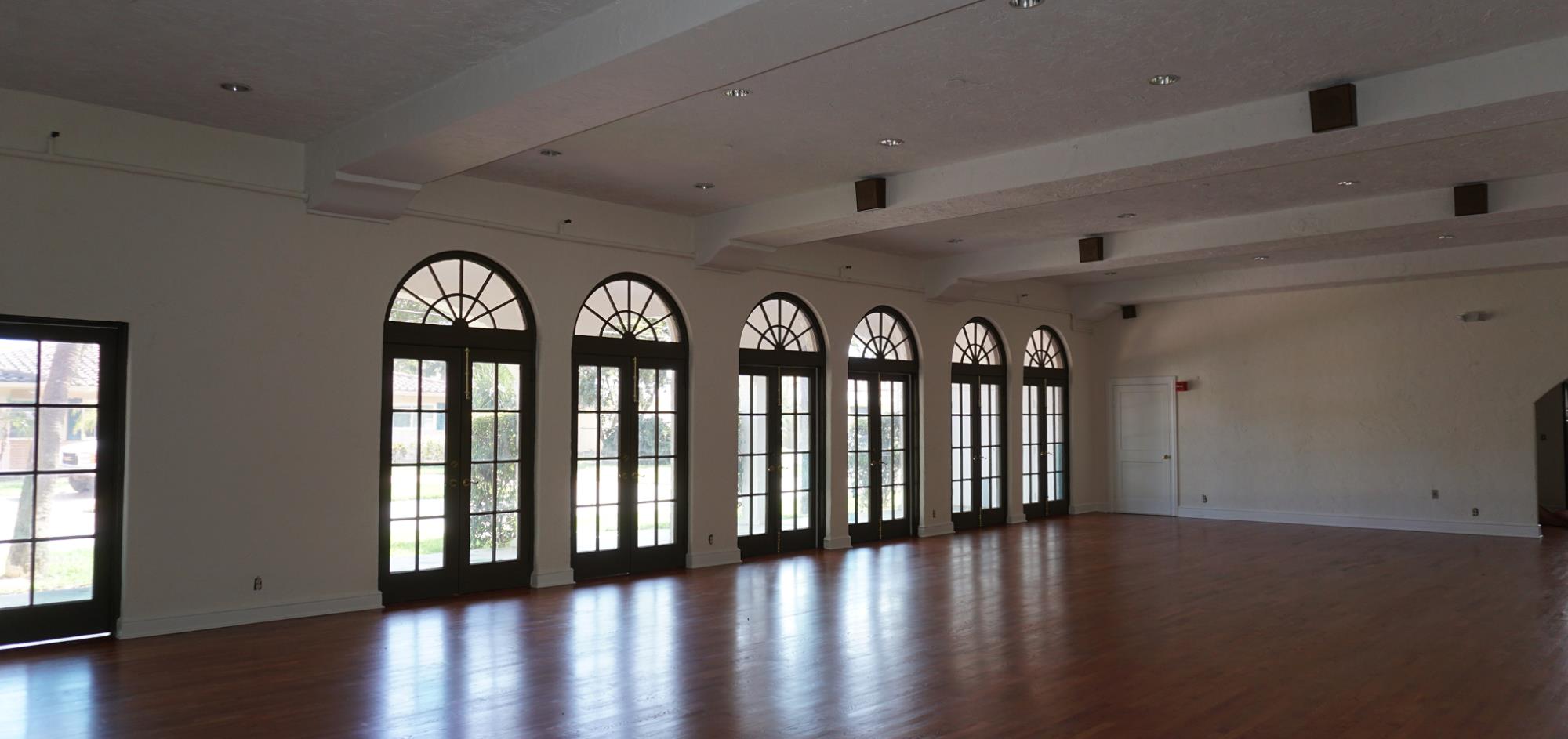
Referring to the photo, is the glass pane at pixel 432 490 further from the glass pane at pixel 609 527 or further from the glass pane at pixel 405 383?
the glass pane at pixel 609 527

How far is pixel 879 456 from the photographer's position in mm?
11047

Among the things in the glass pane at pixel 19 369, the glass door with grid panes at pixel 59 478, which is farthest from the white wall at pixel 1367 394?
the glass pane at pixel 19 369

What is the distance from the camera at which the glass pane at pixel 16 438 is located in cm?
583

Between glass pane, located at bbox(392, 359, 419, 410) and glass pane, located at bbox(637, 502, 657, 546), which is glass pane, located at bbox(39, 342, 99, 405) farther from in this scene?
glass pane, located at bbox(637, 502, 657, 546)

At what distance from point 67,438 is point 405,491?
2.07 meters

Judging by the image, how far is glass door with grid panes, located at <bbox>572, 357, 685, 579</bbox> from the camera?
843cm

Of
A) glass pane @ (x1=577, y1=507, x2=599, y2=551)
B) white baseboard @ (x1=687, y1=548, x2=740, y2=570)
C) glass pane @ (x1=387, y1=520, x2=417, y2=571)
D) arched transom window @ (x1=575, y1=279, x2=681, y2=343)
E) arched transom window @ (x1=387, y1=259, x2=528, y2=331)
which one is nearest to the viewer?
glass pane @ (x1=387, y1=520, x2=417, y2=571)

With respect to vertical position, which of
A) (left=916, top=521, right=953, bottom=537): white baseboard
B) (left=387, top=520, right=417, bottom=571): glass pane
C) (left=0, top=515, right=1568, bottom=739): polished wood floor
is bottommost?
(left=0, top=515, right=1568, bottom=739): polished wood floor

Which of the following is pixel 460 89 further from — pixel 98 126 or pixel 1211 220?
pixel 1211 220

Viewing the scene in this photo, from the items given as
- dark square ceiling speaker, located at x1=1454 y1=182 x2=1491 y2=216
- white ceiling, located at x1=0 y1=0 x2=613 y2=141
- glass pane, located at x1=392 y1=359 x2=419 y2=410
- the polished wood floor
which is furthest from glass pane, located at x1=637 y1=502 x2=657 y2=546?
dark square ceiling speaker, located at x1=1454 y1=182 x2=1491 y2=216

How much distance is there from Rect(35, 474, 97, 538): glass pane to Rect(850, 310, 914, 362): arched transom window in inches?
266

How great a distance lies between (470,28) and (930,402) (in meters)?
A: 7.81

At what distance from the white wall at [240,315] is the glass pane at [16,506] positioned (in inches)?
19.1

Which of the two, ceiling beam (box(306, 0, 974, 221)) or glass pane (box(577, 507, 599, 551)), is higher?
ceiling beam (box(306, 0, 974, 221))
